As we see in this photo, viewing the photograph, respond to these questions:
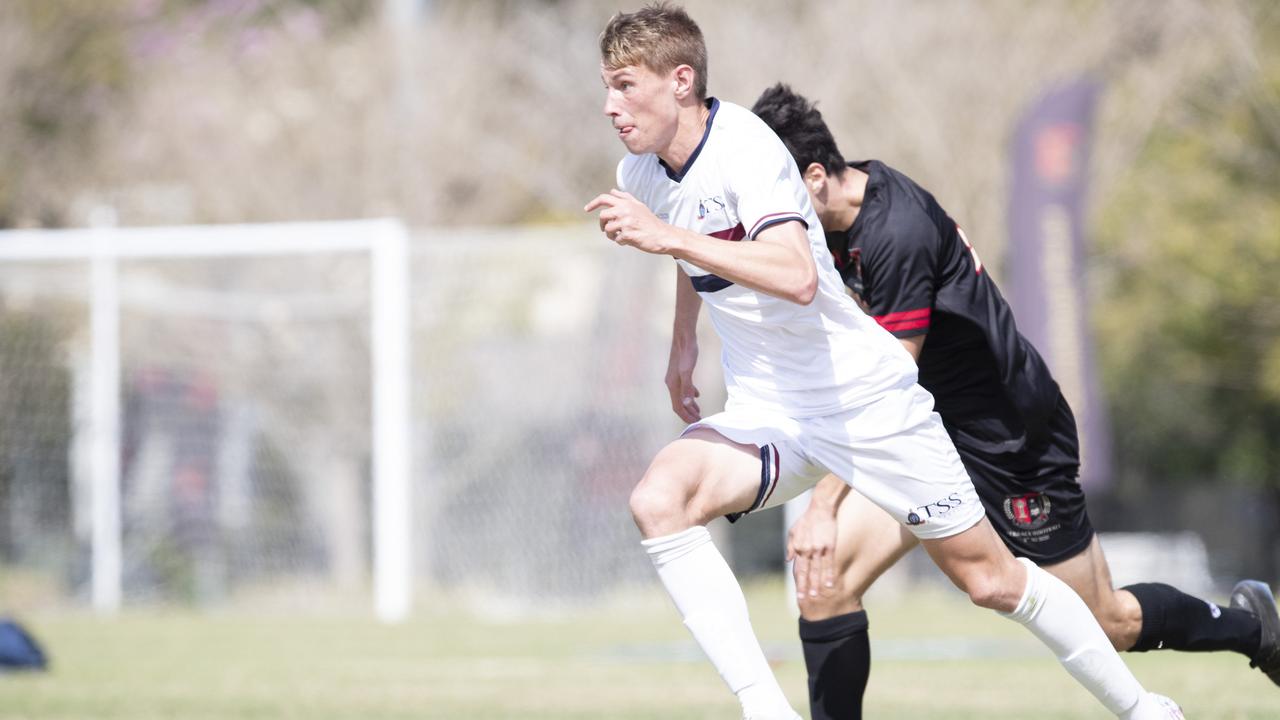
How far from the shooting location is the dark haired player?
5430 mm

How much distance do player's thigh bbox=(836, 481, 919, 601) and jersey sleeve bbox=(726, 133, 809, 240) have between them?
1353 mm

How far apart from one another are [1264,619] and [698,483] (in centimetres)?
232

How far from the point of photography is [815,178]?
17.9 feet

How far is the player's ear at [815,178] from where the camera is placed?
5445 mm

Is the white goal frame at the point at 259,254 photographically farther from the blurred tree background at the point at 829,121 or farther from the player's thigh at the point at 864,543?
the player's thigh at the point at 864,543

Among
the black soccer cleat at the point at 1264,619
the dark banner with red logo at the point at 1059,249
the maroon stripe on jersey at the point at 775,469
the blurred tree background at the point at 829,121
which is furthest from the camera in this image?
the blurred tree background at the point at 829,121

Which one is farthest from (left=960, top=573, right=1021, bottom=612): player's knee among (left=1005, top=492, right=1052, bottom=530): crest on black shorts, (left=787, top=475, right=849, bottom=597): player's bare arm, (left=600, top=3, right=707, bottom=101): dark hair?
(left=600, top=3, right=707, bottom=101): dark hair

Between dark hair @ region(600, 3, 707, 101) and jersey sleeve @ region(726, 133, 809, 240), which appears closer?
jersey sleeve @ region(726, 133, 809, 240)

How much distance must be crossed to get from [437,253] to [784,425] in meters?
11.3

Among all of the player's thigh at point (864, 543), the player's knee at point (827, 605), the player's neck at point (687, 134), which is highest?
the player's neck at point (687, 134)

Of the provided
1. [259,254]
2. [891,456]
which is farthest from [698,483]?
[259,254]

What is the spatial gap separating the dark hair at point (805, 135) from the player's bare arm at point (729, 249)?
773 mm

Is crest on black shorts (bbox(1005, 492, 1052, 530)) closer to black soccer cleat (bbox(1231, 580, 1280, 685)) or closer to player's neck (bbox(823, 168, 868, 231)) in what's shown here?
black soccer cleat (bbox(1231, 580, 1280, 685))

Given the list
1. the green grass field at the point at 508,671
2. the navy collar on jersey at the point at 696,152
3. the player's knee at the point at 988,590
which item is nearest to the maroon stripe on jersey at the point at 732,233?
the navy collar on jersey at the point at 696,152
